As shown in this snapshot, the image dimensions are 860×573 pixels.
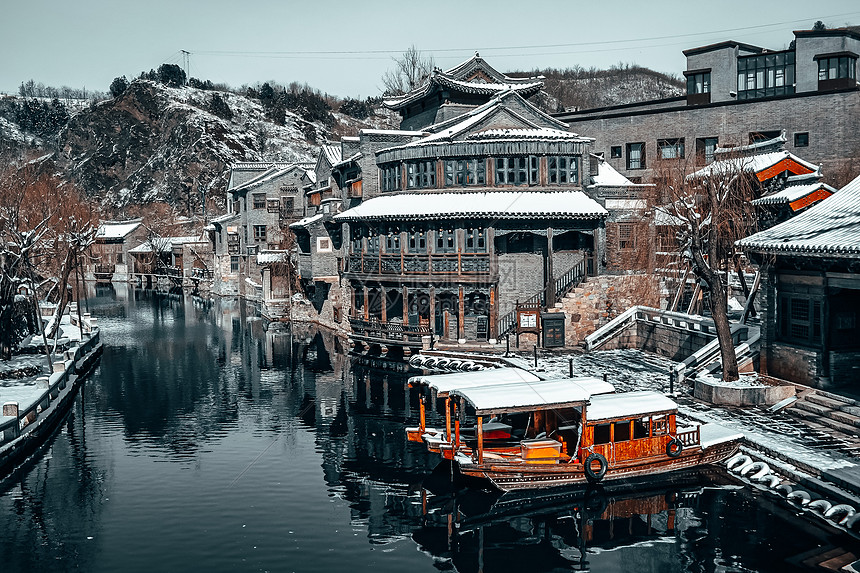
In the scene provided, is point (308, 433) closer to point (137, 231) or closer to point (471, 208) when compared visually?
point (471, 208)

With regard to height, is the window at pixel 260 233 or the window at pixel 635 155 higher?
the window at pixel 635 155

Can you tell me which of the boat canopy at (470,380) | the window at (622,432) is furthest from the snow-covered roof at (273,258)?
the window at (622,432)

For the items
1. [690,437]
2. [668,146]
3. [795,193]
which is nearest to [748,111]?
[668,146]

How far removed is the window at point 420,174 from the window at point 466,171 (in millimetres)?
1055

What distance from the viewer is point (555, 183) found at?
150 ft

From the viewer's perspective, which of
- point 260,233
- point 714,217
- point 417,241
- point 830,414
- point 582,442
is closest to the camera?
point 582,442

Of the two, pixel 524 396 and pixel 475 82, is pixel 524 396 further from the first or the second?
pixel 475 82

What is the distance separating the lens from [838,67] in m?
60.8

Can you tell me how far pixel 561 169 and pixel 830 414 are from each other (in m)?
24.0

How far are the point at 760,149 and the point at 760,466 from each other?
2348 cm

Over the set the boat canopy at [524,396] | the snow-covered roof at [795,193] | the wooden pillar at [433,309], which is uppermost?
the snow-covered roof at [795,193]

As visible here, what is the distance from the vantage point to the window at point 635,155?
6400cm

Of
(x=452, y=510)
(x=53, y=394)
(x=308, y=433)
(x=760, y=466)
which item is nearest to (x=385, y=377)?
(x=308, y=433)

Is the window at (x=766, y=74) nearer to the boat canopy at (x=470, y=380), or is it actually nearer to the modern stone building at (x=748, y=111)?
the modern stone building at (x=748, y=111)
